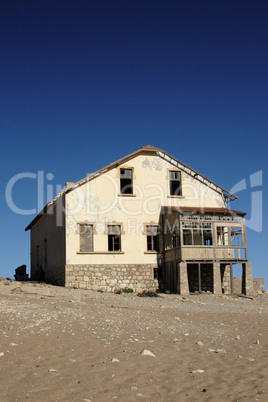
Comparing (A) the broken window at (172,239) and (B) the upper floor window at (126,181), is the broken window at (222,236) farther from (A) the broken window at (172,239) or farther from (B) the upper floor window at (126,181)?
(B) the upper floor window at (126,181)

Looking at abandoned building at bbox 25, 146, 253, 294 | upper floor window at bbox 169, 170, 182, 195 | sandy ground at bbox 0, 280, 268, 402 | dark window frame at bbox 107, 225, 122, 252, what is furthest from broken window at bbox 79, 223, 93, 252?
sandy ground at bbox 0, 280, 268, 402

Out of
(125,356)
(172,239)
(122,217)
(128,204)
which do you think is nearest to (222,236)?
(172,239)

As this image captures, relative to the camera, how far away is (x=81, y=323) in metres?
11.7

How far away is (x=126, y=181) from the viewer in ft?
90.9

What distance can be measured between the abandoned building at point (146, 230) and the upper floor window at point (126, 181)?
1 centimetres

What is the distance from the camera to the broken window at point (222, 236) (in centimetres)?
2717

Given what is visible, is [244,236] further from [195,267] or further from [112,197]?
[112,197]

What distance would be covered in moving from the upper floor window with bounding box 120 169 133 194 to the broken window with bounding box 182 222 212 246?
4.23 meters

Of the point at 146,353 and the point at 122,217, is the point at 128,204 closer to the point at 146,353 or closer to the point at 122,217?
the point at 122,217

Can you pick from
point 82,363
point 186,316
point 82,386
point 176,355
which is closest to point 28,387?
point 82,386

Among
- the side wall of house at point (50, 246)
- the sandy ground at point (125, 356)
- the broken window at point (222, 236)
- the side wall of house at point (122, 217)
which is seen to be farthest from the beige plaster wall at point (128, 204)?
the sandy ground at point (125, 356)

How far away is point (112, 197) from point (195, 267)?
6.74 m

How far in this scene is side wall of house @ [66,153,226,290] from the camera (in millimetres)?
25688

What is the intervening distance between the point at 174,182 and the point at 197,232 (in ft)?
12.5
